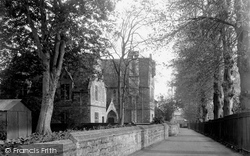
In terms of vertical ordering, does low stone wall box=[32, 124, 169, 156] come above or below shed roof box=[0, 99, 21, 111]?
below

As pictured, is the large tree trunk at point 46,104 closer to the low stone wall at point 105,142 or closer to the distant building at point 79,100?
the low stone wall at point 105,142

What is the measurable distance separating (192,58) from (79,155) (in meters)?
11.6

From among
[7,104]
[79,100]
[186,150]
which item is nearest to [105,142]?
[186,150]

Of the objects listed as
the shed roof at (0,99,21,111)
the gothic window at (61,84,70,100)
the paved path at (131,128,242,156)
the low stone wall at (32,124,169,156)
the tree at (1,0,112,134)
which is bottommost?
the paved path at (131,128,242,156)

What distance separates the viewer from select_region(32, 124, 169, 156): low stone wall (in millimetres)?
8256

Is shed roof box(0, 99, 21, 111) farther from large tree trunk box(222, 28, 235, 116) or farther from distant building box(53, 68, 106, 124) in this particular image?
large tree trunk box(222, 28, 235, 116)

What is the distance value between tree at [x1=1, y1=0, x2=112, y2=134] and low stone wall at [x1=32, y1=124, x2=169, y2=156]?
685 cm

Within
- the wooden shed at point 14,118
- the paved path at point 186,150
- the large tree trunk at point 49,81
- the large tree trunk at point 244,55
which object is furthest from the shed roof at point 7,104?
the large tree trunk at point 244,55

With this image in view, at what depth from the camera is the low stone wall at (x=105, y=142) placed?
8256 millimetres

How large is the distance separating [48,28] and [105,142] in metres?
14.2

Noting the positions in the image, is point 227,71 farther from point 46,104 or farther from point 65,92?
point 65,92

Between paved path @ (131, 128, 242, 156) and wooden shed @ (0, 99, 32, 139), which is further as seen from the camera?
wooden shed @ (0, 99, 32, 139)

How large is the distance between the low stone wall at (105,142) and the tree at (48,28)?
22.5 ft

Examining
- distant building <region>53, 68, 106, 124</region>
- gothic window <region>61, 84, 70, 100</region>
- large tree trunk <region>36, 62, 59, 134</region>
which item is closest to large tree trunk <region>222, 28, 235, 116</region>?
large tree trunk <region>36, 62, 59, 134</region>
